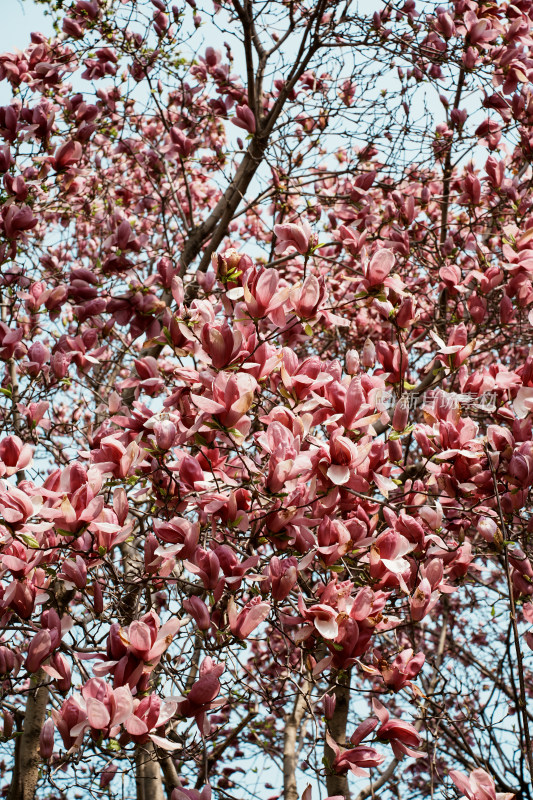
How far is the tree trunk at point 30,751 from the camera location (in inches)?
107

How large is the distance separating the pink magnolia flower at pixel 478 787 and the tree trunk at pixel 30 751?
165 cm

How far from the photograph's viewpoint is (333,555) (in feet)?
5.99

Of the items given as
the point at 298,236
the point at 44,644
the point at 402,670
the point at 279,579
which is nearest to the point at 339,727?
the point at 402,670

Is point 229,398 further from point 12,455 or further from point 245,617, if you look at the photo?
point 12,455

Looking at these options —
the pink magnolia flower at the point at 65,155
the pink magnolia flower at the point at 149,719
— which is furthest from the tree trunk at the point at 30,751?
the pink magnolia flower at the point at 65,155

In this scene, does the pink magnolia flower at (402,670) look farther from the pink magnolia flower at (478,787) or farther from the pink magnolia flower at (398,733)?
the pink magnolia flower at (478,787)

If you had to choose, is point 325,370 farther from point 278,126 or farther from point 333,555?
point 278,126

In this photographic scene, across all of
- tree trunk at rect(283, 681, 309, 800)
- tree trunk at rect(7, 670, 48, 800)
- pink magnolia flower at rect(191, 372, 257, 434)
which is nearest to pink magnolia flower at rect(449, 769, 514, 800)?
pink magnolia flower at rect(191, 372, 257, 434)

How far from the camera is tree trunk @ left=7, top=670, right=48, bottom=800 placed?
8.90ft

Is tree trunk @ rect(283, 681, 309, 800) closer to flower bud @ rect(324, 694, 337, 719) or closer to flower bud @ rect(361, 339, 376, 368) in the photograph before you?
flower bud @ rect(324, 694, 337, 719)

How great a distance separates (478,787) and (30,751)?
1881 mm

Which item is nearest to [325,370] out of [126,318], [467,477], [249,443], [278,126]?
[249,443]

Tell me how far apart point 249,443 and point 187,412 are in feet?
0.95

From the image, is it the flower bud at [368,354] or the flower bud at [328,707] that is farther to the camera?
the flower bud at [368,354]
